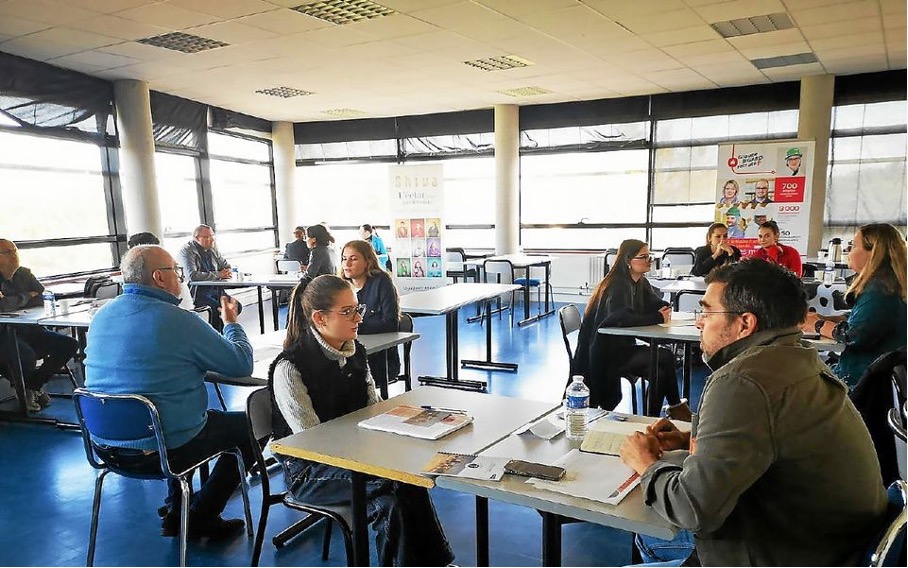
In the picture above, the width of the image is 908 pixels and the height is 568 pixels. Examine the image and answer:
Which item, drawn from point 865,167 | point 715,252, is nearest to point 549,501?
point 715,252

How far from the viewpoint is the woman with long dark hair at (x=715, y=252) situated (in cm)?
606

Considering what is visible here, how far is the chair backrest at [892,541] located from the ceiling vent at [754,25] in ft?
15.8

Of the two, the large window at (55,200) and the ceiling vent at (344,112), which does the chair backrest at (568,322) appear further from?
the ceiling vent at (344,112)

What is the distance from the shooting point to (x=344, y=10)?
4773 millimetres

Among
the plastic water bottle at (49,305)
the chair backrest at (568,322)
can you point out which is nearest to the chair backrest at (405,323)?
the chair backrest at (568,322)

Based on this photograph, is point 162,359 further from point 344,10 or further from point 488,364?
point 488,364

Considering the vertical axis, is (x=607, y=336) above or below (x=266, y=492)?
above

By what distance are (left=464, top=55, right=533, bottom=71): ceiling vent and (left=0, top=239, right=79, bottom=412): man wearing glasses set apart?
4.46 meters

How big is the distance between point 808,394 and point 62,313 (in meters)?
4.75

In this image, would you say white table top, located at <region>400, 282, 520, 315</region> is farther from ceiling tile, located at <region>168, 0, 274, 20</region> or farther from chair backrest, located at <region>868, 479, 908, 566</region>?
chair backrest, located at <region>868, 479, 908, 566</region>

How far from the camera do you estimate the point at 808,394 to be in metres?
1.30

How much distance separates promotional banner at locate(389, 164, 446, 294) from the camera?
8.23m

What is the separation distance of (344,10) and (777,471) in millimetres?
4507

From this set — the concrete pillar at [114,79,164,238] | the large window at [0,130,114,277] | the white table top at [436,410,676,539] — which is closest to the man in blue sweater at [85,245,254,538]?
the white table top at [436,410,676,539]
